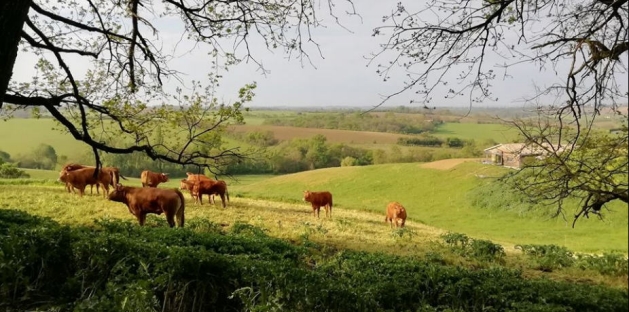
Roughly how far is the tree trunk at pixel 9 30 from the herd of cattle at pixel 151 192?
3.72 metres

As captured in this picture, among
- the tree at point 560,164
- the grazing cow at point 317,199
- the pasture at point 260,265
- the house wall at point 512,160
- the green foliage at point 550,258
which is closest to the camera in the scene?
the pasture at point 260,265

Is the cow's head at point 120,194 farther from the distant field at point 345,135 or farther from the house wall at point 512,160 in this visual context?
the distant field at point 345,135

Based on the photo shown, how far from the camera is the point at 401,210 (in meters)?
21.6

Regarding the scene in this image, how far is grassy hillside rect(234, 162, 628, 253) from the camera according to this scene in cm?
2859

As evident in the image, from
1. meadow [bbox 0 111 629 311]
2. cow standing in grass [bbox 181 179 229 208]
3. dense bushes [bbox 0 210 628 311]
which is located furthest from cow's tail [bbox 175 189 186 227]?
dense bushes [bbox 0 210 628 311]

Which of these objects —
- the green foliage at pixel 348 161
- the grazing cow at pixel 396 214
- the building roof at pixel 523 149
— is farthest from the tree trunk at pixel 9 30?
the green foliage at pixel 348 161

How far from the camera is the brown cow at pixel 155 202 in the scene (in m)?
12.8

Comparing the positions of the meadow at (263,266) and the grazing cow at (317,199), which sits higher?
the meadow at (263,266)

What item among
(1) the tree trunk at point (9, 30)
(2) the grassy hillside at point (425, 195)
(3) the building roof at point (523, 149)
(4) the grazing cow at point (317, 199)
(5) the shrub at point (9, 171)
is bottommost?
(2) the grassy hillside at point (425, 195)

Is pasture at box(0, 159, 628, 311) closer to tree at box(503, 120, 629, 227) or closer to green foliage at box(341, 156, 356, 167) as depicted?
tree at box(503, 120, 629, 227)

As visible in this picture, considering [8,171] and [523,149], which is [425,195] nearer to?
[8,171]

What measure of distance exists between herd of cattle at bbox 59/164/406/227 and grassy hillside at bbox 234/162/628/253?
6081 mm

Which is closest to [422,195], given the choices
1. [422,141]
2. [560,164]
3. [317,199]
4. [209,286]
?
[422,141]

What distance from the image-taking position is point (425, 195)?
141 feet
